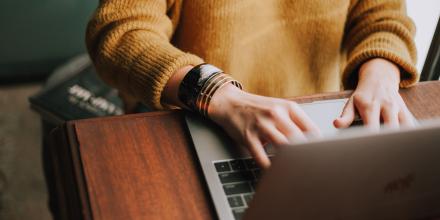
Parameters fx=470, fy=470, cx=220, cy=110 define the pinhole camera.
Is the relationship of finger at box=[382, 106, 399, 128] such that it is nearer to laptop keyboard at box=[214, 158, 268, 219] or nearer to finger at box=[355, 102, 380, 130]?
finger at box=[355, 102, 380, 130]

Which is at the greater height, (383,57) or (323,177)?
(383,57)

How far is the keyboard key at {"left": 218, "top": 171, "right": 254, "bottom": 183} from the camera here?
0.58 meters

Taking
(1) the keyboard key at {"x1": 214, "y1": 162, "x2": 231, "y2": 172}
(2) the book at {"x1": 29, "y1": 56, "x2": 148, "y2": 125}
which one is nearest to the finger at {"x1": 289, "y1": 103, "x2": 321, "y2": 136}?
(1) the keyboard key at {"x1": 214, "y1": 162, "x2": 231, "y2": 172}

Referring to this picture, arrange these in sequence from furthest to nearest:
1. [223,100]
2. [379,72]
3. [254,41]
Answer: [254,41] < [379,72] < [223,100]

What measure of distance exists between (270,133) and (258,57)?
371 mm

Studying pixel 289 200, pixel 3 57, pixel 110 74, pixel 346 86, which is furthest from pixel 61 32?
pixel 289 200

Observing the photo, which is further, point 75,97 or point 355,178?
point 75,97

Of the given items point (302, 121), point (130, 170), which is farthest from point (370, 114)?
point (130, 170)

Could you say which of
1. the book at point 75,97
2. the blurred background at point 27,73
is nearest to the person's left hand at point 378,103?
the book at point 75,97

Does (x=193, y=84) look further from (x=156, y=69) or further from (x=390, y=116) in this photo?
(x=390, y=116)

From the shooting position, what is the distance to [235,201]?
0.55 meters

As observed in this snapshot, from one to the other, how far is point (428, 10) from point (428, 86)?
1.64ft

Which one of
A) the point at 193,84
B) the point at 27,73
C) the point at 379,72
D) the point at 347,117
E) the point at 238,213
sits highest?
the point at 379,72

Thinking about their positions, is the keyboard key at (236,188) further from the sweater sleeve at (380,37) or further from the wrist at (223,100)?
the sweater sleeve at (380,37)
